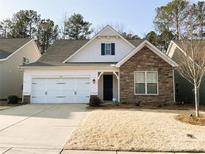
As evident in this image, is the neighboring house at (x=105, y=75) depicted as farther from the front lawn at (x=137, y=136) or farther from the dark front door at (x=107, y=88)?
the front lawn at (x=137, y=136)

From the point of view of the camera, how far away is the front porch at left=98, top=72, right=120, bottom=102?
70.1 feet

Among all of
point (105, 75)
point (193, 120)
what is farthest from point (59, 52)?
point (193, 120)

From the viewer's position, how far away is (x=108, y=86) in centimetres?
2167

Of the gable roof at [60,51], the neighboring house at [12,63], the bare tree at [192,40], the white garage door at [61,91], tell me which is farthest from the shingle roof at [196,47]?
the neighboring house at [12,63]

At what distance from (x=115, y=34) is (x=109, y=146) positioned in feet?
53.3

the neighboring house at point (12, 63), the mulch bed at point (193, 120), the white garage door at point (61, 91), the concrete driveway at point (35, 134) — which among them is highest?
the neighboring house at point (12, 63)

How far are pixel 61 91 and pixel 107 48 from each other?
18.5ft

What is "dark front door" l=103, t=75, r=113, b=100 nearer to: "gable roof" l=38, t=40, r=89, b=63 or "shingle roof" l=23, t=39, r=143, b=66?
"shingle roof" l=23, t=39, r=143, b=66

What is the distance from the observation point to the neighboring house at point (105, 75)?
63.1ft

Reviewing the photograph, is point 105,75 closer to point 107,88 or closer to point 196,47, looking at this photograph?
point 107,88

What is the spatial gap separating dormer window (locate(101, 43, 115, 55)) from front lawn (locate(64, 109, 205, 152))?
1195cm

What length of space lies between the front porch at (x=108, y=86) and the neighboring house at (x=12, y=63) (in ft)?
29.1

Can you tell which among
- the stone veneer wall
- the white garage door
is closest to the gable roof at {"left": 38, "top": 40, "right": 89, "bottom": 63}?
the white garage door

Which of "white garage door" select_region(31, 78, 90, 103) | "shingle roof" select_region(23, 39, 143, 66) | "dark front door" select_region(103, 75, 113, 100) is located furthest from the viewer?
"shingle roof" select_region(23, 39, 143, 66)
